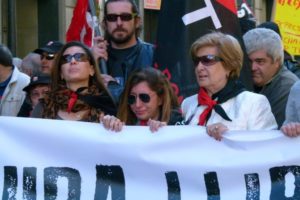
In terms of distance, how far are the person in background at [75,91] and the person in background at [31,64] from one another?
2.43 meters

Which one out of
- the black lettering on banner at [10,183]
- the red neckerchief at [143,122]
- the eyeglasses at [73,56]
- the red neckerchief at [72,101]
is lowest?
the black lettering on banner at [10,183]

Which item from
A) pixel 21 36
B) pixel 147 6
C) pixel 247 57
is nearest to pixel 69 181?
pixel 247 57

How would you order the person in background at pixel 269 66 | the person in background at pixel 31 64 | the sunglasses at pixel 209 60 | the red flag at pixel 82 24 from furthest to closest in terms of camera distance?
the person in background at pixel 31 64
the red flag at pixel 82 24
the person in background at pixel 269 66
the sunglasses at pixel 209 60

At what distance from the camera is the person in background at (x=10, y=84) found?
21.9 feet

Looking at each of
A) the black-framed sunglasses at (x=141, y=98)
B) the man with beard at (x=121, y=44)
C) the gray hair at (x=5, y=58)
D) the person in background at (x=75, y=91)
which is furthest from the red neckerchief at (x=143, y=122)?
the gray hair at (x=5, y=58)

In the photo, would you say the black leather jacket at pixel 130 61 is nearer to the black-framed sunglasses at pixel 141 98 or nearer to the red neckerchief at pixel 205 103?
the black-framed sunglasses at pixel 141 98

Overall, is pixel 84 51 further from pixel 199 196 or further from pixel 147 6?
pixel 147 6

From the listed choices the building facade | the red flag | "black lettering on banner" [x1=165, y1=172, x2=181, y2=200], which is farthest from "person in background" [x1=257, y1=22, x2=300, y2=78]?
the building facade

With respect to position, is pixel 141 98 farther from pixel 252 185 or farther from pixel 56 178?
pixel 252 185

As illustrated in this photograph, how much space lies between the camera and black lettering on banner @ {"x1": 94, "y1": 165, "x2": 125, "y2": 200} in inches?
172

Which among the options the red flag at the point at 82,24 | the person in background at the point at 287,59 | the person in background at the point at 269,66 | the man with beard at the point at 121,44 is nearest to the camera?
the person in background at the point at 269,66

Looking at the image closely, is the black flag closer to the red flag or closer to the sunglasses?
the sunglasses

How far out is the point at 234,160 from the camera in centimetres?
442

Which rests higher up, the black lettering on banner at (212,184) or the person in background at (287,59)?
the person in background at (287,59)
